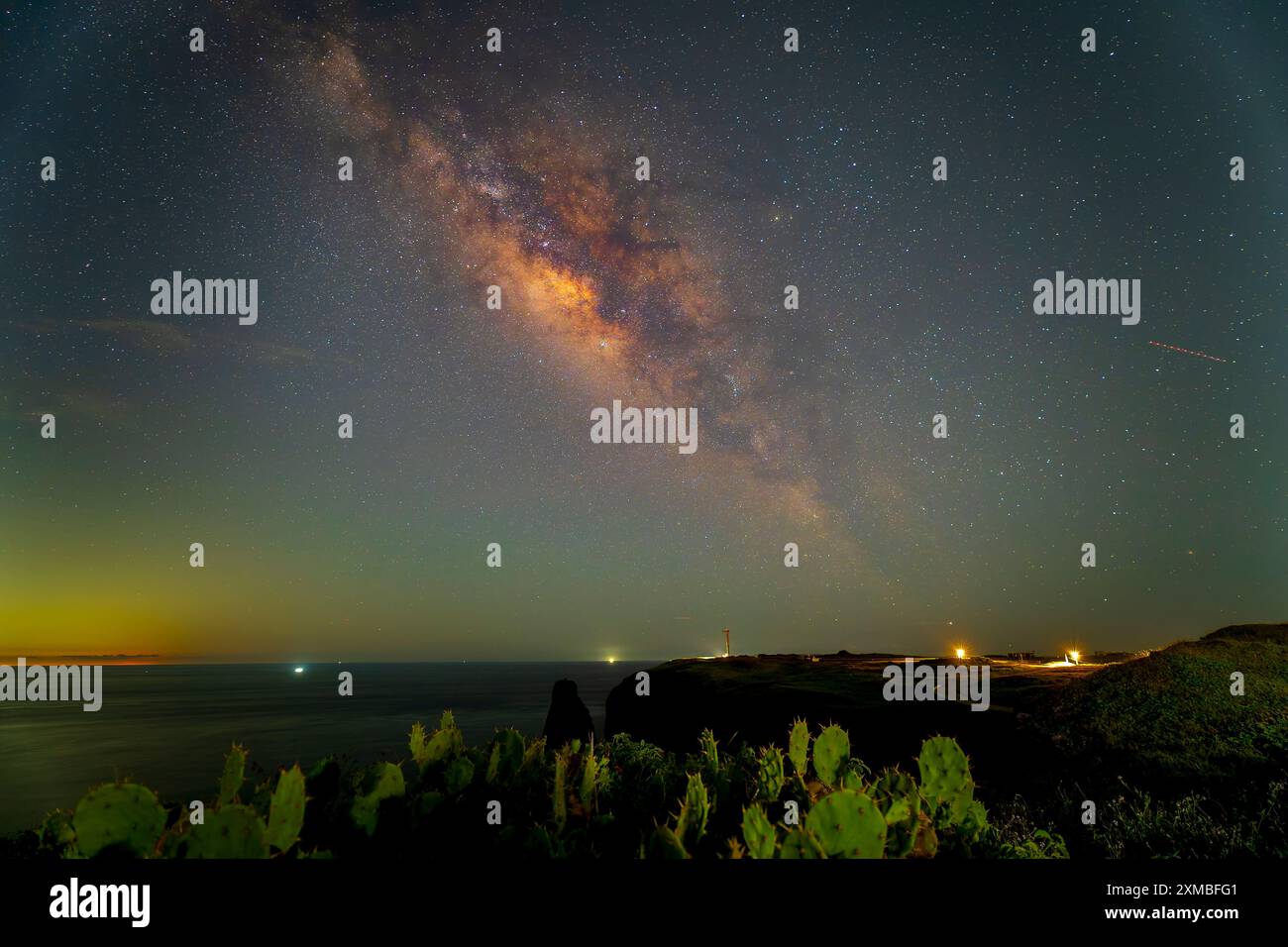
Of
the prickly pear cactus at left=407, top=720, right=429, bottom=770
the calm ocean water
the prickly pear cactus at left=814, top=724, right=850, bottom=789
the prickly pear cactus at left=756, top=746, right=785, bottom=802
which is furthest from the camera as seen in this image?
the calm ocean water

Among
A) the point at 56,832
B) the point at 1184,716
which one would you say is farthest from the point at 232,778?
the point at 1184,716

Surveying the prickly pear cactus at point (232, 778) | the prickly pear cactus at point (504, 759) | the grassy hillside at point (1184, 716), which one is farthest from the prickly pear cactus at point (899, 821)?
the grassy hillside at point (1184, 716)

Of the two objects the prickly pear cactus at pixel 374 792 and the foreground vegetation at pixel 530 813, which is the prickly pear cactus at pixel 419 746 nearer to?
the foreground vegetation at pixel 530 813

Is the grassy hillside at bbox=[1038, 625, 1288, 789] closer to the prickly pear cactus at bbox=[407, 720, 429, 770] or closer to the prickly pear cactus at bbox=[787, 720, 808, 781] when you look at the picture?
the prickly pear cactus at bbox=[787, 720, 808, 781]

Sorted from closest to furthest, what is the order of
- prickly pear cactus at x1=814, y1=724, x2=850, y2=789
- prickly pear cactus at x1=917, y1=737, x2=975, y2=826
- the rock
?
1. prickly pear cactus at x1=917, y1=737, x2=975, y2=826
2. prickly pear cactus at x1=814, y1=724, x2=850, y2=789
3. the rock

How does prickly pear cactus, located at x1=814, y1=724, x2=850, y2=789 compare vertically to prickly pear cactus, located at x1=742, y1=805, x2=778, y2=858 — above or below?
below

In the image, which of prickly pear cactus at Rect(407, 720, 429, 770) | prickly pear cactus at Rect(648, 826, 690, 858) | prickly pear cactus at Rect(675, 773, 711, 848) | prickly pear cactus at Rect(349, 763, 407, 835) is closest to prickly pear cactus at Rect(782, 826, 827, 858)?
prickly pear cactus at Rect(648, 826, 690, 858)
